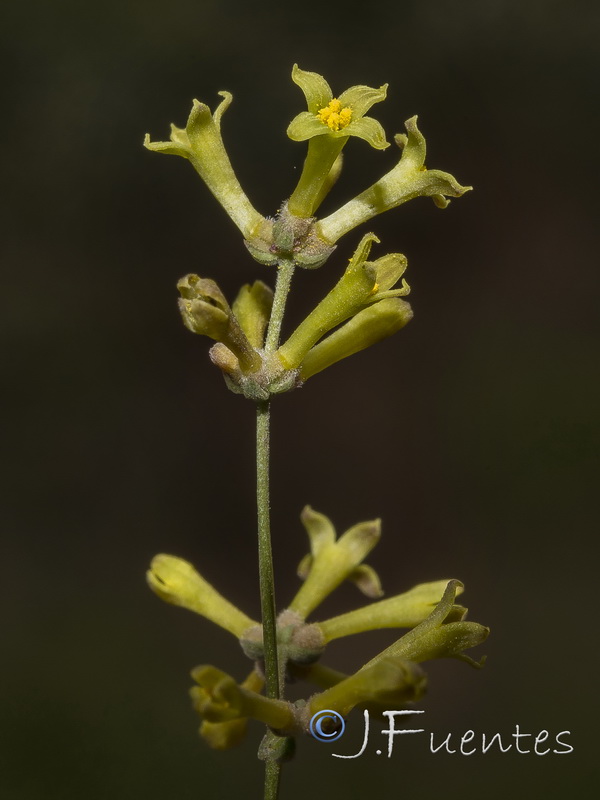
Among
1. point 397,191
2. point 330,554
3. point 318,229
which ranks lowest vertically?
point 330,554

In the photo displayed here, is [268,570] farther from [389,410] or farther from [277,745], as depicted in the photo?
[389,410]

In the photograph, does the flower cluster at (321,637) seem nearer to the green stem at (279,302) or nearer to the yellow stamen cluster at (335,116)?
the green stem at (279,302)

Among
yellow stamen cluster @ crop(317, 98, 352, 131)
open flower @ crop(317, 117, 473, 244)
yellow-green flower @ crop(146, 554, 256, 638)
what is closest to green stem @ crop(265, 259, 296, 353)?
open flower @ crop(317, 117, 473, 244)

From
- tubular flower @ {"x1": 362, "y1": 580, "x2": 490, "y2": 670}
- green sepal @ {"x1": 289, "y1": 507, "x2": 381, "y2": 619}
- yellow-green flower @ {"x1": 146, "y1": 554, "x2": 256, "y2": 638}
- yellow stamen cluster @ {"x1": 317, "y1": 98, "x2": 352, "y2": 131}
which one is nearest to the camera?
tubular flower @ {"x1": 362, "y1": 580, "x2": 490, "y2": 670}

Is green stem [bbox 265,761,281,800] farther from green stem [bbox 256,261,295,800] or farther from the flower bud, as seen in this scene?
the flower bud

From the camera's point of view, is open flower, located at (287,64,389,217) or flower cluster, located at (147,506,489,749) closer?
flower cluster, located at (147,506,489,749)

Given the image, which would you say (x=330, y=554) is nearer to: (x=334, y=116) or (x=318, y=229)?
(x=318, y=229)

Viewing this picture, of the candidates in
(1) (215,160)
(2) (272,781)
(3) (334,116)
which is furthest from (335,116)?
(2) (272,781)

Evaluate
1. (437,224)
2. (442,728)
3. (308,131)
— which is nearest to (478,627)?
(308,131)
